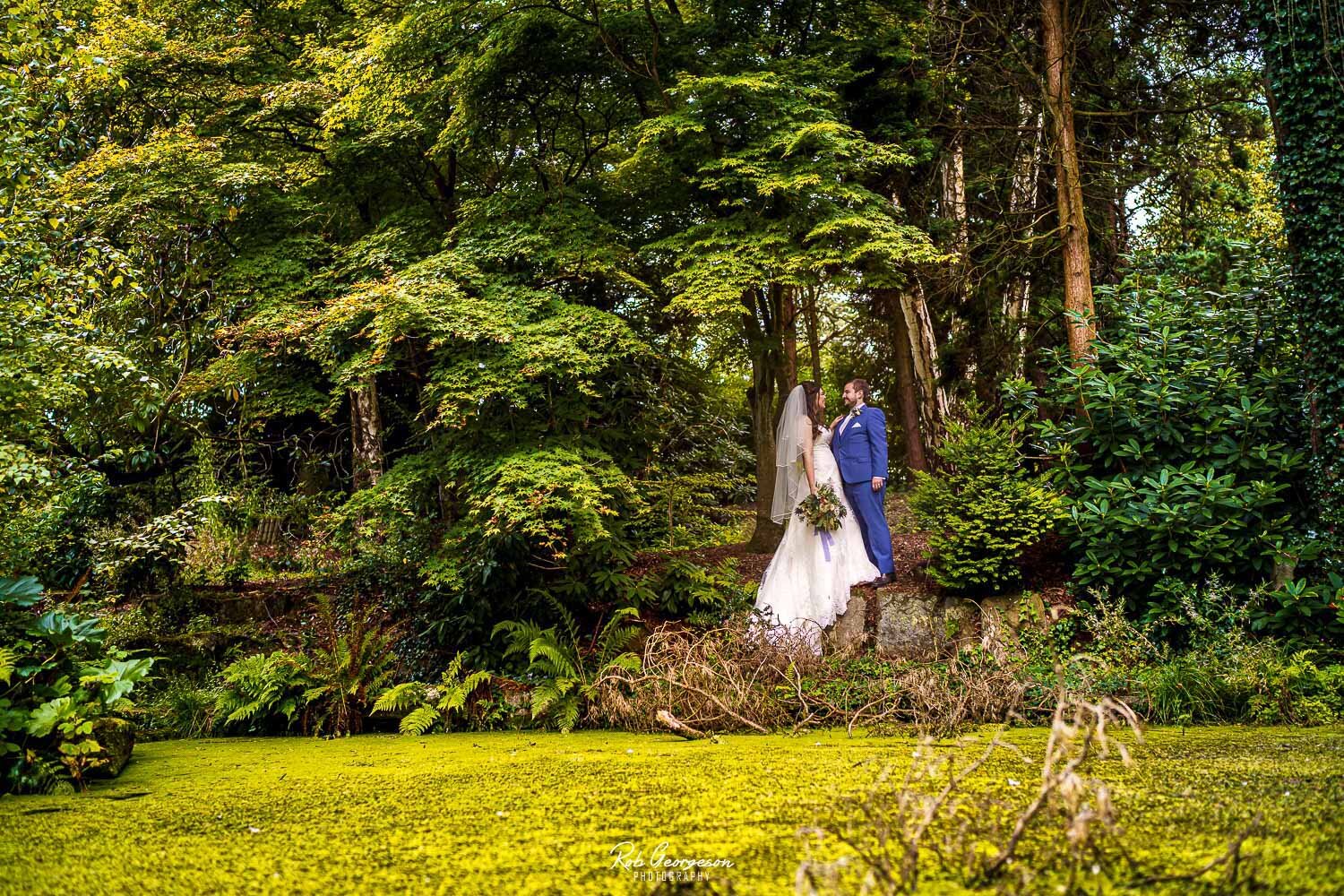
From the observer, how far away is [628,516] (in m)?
8.98

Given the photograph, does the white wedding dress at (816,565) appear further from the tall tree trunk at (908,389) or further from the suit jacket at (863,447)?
the tall tree trunk at (908,389)

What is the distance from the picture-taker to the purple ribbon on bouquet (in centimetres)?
826

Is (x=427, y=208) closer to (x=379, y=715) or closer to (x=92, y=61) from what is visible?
(x=92, y=61)

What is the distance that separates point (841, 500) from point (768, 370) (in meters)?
2.64

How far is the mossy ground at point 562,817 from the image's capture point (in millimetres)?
1893

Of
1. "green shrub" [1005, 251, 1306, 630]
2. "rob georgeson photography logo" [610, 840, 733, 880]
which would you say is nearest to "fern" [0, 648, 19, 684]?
"rob georgeson photography logo" [610, 840, 733, 880]

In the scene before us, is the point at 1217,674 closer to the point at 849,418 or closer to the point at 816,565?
the point at 816,565

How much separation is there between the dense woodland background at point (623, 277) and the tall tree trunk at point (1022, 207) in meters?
0.09

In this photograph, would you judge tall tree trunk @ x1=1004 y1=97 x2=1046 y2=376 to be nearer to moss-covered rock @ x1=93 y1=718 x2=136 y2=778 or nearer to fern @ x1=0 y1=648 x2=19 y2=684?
moss-covered rock @ x1=93 y1=718 x2=136 y2=778

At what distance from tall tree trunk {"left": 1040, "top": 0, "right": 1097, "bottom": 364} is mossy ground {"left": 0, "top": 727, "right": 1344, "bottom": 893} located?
5.13m

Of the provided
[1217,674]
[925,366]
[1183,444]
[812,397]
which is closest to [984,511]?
[1183,444]

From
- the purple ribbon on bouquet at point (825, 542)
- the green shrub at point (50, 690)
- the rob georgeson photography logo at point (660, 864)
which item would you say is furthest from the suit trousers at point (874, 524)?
the rob georgeson photography logo at point (660, 864)

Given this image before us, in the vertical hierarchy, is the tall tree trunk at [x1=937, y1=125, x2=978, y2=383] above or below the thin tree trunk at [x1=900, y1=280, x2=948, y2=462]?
above

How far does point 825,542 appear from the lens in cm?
829
